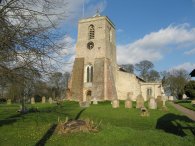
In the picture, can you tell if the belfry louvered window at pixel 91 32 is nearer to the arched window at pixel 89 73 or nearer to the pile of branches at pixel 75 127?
the arched window at pixel 89 73

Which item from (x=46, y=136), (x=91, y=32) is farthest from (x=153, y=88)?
(x=46, y=136)

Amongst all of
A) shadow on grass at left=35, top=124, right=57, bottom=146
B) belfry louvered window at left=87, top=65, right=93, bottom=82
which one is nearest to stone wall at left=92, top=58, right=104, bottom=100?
belfry louvered window at left=87, top=65, right=93, bottom=82

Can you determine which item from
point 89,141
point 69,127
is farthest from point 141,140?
point 69,127

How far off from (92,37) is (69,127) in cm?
3546

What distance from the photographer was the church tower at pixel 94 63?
140 ft

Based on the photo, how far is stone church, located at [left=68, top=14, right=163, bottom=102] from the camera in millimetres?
42781

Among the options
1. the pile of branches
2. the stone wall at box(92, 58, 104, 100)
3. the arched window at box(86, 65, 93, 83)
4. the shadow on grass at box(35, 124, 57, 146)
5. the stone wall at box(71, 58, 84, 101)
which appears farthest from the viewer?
the arched window at box(86, 65, 93, 83)

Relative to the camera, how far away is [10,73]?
9.91 meters

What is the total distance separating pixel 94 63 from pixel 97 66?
34.7 inches

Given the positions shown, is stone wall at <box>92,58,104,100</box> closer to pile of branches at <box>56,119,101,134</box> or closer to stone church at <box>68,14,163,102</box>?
stone church at <box>68,14,163,102</box>

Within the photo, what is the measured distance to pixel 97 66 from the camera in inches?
1720

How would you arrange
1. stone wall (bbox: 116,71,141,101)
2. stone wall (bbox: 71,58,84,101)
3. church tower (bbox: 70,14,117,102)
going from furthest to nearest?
1. stone wall (bbox: 116,71,141,101)
2. stone wall (bbox: 71,58,84,101)
3. church tower (bbox: 70,14,117,102)

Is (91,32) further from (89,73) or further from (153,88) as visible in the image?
(153,88)

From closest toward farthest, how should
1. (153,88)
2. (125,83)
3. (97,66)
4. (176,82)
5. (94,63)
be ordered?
1. (97,66)
2. (94,63)
3. (125,83)
4. (153,88)
5. (176,82)
